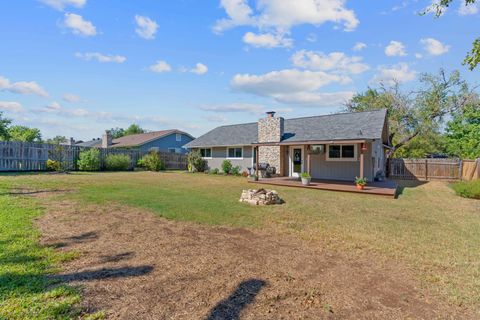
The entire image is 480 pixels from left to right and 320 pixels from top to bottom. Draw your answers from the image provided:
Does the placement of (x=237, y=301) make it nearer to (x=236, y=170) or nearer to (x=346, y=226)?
(x=346, y=226)

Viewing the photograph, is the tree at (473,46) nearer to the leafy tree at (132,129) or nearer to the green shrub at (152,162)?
the green shrub at (152,162)

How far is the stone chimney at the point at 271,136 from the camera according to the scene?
17031mm

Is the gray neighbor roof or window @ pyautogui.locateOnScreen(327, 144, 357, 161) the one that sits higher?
the gray neighbor roof

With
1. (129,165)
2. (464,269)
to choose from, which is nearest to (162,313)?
(464,269)

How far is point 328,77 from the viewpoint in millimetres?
23031

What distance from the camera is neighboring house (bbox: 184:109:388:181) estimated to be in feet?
45.2

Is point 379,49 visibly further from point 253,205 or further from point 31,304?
point 31,304

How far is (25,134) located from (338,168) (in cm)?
4647

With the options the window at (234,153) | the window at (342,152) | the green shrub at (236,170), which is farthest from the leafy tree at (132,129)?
the window at (342,152)

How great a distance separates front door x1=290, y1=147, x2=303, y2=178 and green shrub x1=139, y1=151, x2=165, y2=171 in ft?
41.4

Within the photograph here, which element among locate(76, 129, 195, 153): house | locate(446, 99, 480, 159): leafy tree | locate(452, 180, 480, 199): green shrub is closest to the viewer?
locate(452, 180, 480, 199): green shrub

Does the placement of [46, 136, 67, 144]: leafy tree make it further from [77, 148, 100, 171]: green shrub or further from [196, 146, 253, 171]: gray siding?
[196, 146, 253, 171]: gray siding

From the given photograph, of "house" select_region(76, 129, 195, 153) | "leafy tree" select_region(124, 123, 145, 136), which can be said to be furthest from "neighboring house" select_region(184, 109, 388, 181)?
"leafy tree" select_region(124, 123, 145, 136)

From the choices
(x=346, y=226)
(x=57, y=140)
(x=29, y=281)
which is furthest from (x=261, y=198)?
(x=57, y=140)
